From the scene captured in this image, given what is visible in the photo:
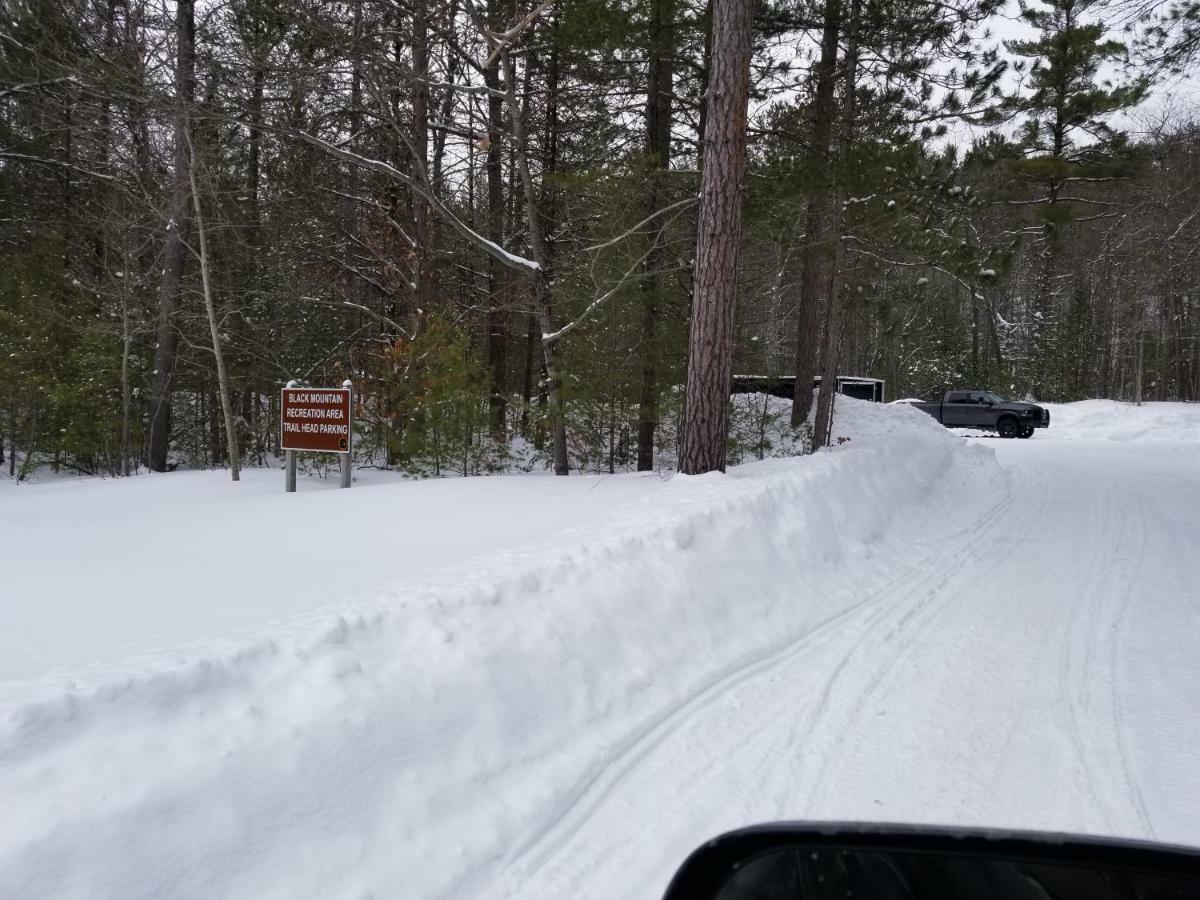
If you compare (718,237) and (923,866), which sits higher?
(718,237)

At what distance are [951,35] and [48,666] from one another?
47.9 ft

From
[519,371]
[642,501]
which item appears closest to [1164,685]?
[642,501]

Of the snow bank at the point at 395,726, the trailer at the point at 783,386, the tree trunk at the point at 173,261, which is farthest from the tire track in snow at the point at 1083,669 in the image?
the tree trunk at the point at 173,261

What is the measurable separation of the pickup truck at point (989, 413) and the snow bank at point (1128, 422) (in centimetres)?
117

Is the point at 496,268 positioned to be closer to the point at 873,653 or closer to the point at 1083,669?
the point at 873,653

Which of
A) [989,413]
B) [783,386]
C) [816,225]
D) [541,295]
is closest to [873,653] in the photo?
[541,295]

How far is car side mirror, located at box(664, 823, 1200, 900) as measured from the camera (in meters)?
1.15

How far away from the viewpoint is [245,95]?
1311cm

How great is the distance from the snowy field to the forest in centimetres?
347

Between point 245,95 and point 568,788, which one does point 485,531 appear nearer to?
point 568,788

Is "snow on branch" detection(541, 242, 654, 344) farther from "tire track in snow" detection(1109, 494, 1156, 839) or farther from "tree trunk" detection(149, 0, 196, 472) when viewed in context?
"tree trunk" detection(149, 0, 196, 472)

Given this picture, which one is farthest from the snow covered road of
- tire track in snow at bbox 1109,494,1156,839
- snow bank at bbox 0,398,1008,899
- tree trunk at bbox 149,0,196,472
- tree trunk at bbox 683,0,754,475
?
tree trunk at bbox 149,0,196,472

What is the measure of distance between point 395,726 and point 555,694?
3.15ft

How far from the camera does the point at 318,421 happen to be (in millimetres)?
11039
